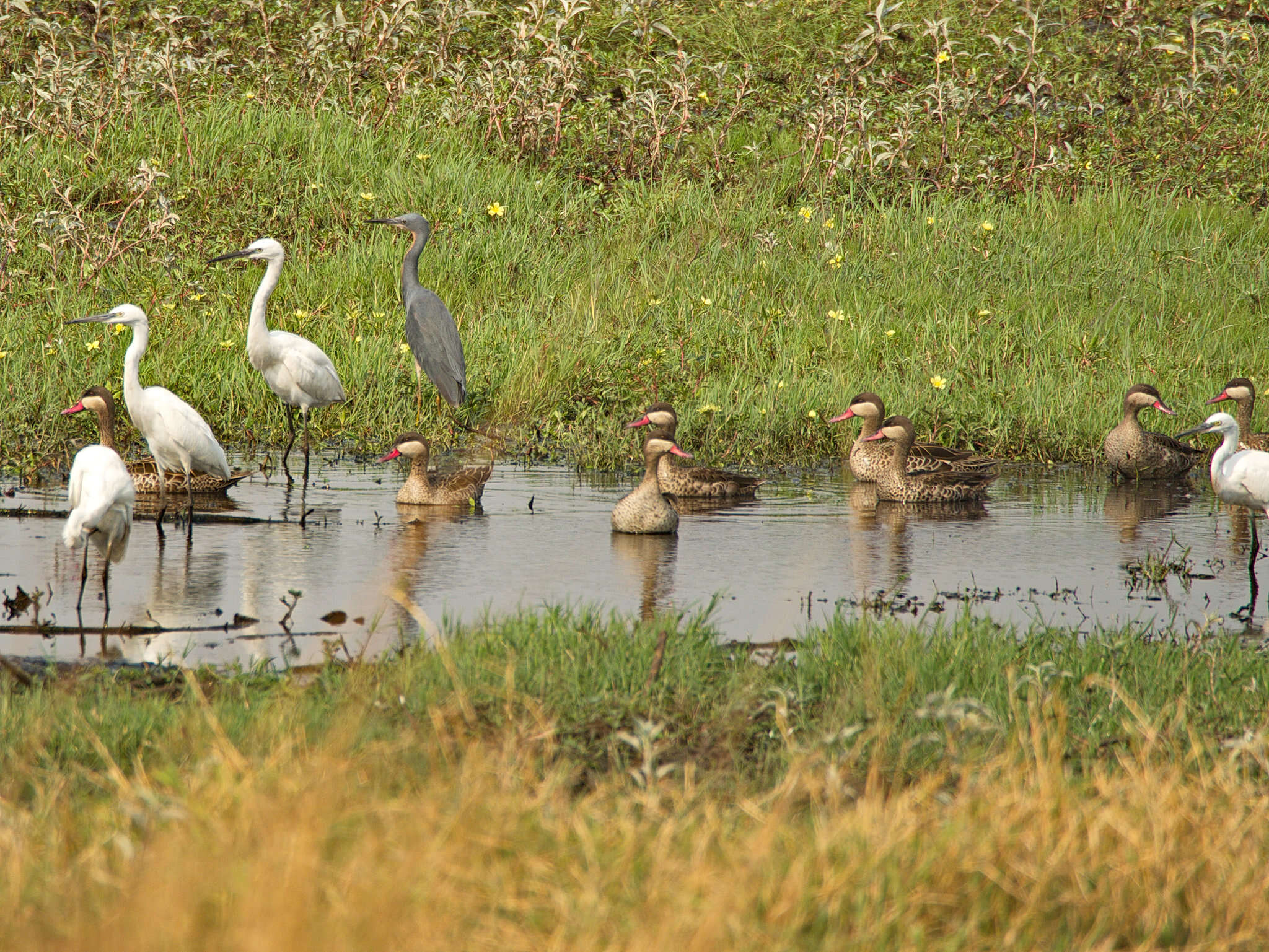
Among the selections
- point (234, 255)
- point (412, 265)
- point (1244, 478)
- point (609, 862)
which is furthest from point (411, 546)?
point (609, 862)

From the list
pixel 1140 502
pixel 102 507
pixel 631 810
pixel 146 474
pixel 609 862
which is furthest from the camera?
pixel 1140 502

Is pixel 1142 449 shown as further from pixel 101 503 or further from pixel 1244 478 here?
pixel 101 503

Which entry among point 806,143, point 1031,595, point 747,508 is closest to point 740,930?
point 1031,595

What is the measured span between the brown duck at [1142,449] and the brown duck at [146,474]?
6344 millimetres

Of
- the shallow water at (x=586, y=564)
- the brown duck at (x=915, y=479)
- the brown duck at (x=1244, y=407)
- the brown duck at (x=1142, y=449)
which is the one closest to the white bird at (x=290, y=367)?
the shallow water at (x=586, y=564)

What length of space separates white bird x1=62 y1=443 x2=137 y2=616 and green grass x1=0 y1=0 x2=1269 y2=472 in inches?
127

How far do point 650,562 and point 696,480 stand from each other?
1959mm

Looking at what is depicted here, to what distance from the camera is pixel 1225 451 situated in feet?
28.3

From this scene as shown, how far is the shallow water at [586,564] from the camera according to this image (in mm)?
6414

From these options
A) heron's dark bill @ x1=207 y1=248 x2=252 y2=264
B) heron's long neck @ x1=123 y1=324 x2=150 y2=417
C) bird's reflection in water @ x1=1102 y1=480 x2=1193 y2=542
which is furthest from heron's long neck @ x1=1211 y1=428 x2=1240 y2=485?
heron's dark bill @ x1=207 y1=248 x2=252 y2=264

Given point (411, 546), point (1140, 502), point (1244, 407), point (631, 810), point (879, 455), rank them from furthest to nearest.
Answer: point (1244, 407), point (879, 455), point (1140, 502), point (411, 546), point (631, 810)

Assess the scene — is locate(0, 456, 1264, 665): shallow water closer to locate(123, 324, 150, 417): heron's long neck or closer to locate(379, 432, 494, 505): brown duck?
locate(379, 432, 494, 505): brown duck

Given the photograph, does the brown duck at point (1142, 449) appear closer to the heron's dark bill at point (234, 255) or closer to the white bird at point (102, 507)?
the heron's dark bill at point (234, 255)

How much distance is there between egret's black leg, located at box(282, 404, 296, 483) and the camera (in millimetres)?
10383
